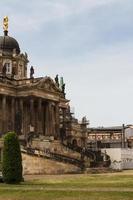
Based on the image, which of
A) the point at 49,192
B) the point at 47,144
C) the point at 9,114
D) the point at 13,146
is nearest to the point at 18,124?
the point at 9,114

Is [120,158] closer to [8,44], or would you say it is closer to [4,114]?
[4,114]

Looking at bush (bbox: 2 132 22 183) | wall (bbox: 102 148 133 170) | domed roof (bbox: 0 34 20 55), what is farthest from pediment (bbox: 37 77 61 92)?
bush (bbox: 2 132 22 183)

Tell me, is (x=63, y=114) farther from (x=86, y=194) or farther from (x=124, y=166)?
(x=86, y=194)

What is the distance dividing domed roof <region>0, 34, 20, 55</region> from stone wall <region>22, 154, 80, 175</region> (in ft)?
115

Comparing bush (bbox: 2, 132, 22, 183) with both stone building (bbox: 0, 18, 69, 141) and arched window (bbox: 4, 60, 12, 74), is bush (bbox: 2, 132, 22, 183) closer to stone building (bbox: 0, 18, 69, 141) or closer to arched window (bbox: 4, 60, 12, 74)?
stone building (bbox: 0, 18, 69, 141)

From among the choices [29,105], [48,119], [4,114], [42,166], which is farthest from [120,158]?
[42,166]

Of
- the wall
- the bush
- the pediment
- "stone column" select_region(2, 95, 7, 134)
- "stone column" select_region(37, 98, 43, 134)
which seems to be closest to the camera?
the bush

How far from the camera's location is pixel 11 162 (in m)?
43.7

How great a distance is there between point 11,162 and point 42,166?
23862 mm

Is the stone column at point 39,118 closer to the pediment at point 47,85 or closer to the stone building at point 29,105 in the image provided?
the stone building at point 29,105

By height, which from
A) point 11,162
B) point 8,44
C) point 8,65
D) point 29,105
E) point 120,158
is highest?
point 8,44

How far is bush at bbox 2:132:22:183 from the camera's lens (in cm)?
4252

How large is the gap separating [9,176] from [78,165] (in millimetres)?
29475

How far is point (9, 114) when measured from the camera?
85562mm
